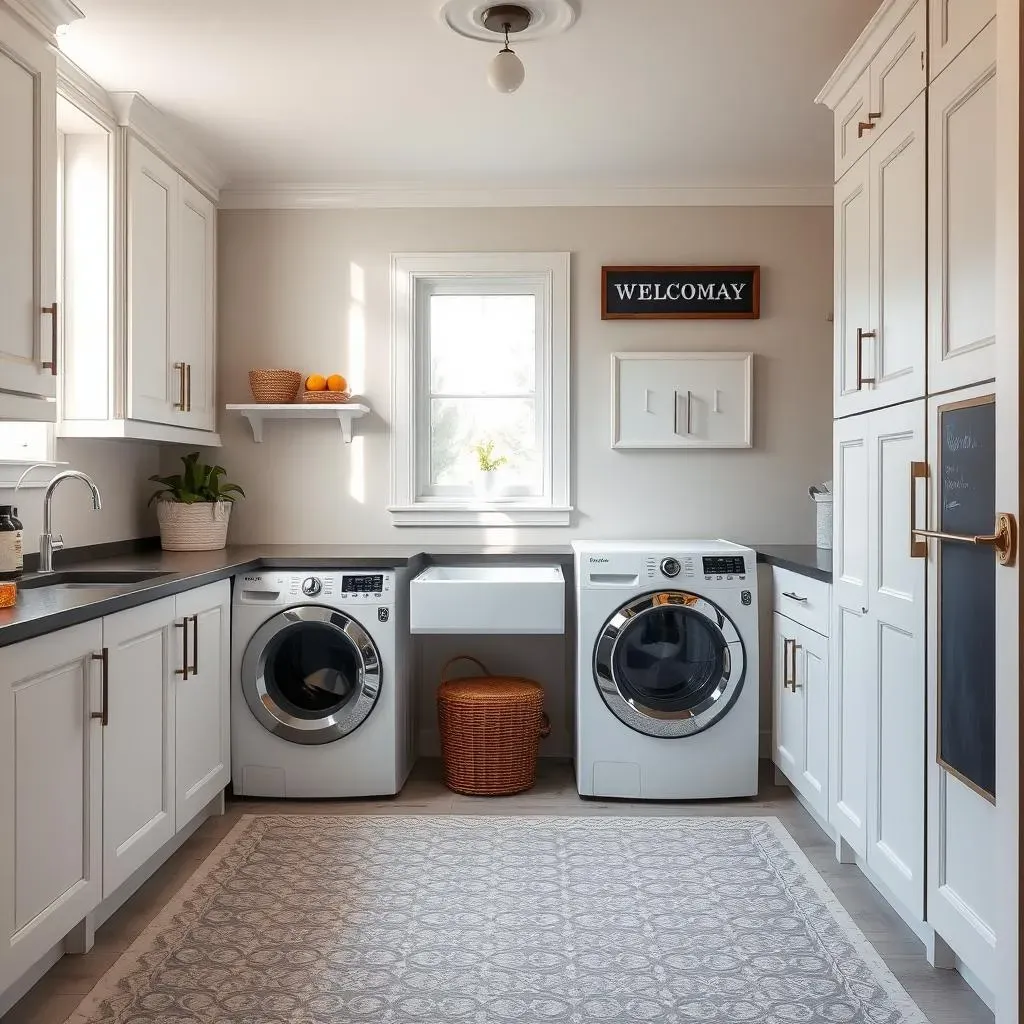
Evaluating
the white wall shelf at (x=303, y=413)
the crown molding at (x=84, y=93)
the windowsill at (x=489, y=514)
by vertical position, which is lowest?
the windowsill at (x=489, y=514)

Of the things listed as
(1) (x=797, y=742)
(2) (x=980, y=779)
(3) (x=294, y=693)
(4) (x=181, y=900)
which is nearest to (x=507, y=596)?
(3) (x=294, y=693)

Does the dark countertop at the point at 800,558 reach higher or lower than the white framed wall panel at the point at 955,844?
higher

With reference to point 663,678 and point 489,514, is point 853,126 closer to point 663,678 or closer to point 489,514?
point 663,678

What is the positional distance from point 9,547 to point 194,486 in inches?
48.4

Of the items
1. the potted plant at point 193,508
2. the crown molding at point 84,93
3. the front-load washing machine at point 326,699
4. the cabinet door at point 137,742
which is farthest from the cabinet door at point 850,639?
the crown molding at point 84,93

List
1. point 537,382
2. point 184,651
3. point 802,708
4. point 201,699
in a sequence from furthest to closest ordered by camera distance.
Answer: point 537,382 < point 802,708 < point 201,699 < point 184,651

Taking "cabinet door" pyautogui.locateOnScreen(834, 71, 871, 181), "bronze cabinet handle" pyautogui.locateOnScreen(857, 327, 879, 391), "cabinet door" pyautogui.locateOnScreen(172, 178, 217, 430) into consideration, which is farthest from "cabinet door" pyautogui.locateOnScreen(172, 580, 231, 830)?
"cabinet door" pyautogui.locateOnScreen(834, 71, 871, 181)

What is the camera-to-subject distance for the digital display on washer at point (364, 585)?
3.36m

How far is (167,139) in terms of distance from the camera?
11.0 feet

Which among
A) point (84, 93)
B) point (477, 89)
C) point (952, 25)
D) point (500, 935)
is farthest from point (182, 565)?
point (952, 25)

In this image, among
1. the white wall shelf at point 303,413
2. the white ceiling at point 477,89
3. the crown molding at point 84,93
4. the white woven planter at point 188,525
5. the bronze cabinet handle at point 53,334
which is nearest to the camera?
the bronze cabinet handle at point 53,334

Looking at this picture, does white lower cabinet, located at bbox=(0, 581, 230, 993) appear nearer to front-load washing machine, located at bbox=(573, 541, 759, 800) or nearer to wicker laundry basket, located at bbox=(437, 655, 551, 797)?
wicker laundry basket, located at bbox=(437, 655, 551, 797)

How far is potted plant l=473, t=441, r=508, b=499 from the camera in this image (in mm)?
4023

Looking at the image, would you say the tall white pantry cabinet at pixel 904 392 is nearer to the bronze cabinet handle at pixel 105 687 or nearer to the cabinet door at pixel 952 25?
the cabinet door at pixel 952 25
